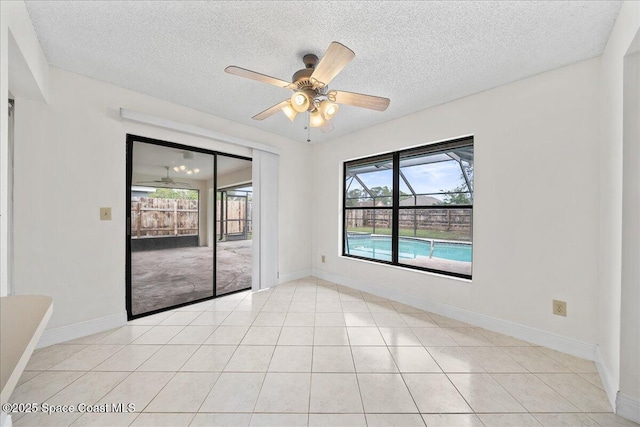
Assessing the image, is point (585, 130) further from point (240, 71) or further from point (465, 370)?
point (240, 71)

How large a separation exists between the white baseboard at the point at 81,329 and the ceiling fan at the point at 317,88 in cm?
259

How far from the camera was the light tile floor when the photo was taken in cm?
149

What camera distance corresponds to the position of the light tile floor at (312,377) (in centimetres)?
149

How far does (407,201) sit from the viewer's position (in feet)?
11.5

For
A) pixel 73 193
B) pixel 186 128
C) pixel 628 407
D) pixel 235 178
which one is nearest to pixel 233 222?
pixel 235 178

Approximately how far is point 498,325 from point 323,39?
3.05 m

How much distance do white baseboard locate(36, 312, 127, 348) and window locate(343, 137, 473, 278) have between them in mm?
3020

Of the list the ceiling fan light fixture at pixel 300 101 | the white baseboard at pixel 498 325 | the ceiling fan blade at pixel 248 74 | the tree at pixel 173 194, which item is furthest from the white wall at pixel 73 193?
the white baseboard at pixel 498 325

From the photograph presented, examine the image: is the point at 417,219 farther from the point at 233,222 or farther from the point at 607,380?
the point at 233,222

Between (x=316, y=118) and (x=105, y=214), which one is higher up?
(x=316, y=118)

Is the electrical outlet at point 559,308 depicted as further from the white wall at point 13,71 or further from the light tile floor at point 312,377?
the white wall at point 13,71

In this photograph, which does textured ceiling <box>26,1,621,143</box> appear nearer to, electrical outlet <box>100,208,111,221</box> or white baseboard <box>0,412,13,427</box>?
electrical outlet <box>100,208,111,221</box>

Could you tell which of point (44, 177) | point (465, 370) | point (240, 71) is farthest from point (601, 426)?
point (44, 177)

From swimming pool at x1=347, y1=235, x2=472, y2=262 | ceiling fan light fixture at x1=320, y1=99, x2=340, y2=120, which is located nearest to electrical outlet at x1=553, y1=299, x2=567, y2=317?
swimming pool at x1=347, y1=235, x2=472, y2=262
